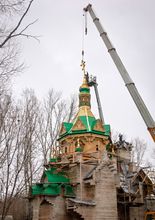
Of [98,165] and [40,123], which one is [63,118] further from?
[98,165]

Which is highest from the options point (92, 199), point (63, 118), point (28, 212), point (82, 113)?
point (63, 118)

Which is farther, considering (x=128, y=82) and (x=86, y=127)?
(x=86, y=127)

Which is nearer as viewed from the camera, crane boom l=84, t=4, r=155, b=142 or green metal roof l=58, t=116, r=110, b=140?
crane boom l=84, t=4, r=155, b=142

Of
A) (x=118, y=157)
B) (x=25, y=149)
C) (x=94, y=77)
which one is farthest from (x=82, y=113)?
(x=94, y=77)

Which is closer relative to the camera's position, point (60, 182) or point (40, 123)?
point (60, 182)

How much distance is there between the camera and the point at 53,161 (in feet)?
79.2

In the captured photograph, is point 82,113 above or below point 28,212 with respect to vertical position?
above

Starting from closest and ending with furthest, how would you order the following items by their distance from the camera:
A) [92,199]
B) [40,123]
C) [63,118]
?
1. [92,199]
2. [40,123]
3. [63,118]

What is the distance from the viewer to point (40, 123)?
2977 cm

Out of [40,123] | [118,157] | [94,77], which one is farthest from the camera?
[94,77]

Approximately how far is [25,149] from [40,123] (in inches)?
292

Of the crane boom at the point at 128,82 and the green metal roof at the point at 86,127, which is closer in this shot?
the crane boom at the point at 128,82

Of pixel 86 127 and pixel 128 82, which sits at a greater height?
pixel 128 82

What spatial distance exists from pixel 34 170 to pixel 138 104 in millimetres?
11122
